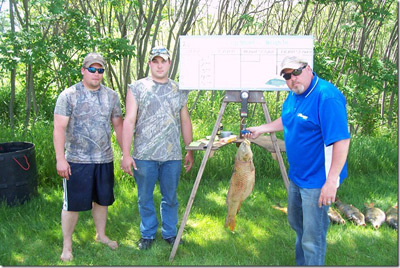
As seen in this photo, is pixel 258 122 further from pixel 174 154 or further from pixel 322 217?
pixel 322 217

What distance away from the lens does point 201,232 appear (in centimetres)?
387

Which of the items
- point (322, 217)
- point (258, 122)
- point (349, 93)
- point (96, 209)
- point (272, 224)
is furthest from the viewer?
point (258, 122)

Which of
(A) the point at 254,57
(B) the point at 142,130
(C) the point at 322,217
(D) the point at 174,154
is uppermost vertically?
(A) the point at 254,57

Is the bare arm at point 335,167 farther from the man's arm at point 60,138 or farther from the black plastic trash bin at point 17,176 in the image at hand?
the black plastic trash bin at point 17,176

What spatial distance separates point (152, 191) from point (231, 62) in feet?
4.41

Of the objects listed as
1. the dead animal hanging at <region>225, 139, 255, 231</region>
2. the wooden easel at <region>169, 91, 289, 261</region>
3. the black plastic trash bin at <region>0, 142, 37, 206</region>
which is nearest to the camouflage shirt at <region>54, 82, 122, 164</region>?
the wooden easel at <region>169, 91, 289, 261</region>

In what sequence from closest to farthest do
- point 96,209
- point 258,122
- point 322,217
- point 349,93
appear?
point 322,217 < point 96,209 < point 349,93 < point 258,122

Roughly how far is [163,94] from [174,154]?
535mm

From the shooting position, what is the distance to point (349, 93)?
604 cm

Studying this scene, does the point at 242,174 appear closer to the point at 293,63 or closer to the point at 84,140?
the point at 293,63

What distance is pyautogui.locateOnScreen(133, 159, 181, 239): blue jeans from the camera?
334 cm

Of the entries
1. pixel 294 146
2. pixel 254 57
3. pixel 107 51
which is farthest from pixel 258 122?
pixel 294 146

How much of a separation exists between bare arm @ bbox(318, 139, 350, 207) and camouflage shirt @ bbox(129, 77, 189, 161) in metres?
1.44

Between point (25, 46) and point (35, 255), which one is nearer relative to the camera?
point (35, 255)
